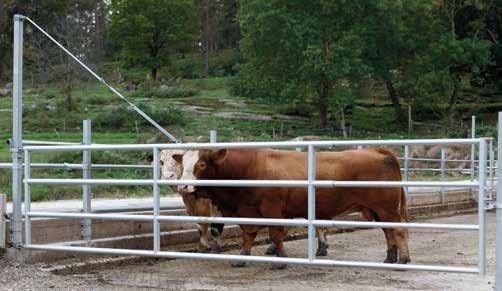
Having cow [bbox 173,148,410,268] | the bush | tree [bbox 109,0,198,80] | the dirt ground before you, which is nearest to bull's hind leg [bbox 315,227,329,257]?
the dirt ground

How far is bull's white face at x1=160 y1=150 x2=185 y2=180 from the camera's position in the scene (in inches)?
377

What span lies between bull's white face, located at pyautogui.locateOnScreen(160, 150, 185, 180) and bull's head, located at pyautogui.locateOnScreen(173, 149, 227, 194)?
0.19 meters

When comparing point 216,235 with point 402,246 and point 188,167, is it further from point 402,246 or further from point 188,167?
point 402,246

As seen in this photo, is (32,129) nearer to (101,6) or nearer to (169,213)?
(169,213)

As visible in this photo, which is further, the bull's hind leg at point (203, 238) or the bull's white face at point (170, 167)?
the bull's hind leg at point (203, 238)

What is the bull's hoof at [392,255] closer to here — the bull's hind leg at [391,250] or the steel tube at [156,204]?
the bull's hind leg at [391,250]

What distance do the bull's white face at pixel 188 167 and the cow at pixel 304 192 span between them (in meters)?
0.44

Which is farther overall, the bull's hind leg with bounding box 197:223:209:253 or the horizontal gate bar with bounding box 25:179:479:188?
the bull's hind leg with bounding box 197:223:209:253

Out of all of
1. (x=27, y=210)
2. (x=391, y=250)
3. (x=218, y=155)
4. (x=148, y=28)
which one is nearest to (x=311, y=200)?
Answer: (x=218, y=155)

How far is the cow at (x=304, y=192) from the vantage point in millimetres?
9523

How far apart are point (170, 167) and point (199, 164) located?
76 centimetres

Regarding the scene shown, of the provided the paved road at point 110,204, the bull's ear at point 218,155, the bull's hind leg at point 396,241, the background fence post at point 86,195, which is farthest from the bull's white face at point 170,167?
the bull's hind leg at point 396,241

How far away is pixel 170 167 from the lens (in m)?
9.66

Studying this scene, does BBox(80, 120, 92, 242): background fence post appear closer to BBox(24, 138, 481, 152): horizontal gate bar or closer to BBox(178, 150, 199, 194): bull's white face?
BBox(24, 138, 481, 152): horizontal gate bar
